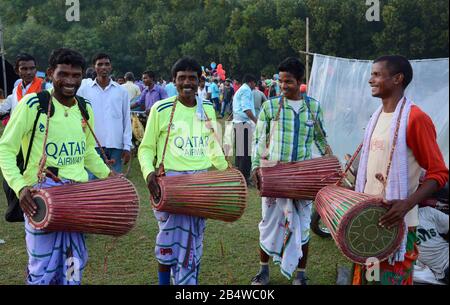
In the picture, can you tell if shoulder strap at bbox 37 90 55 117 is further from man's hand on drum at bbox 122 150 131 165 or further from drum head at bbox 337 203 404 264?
man's hand on drum at bbox 122 150 131 165

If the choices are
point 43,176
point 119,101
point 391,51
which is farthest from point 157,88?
point 391,51

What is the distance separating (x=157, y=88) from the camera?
33.7ft

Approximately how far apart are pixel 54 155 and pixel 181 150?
90cm

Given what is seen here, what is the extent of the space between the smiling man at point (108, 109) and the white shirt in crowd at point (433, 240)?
119 inches

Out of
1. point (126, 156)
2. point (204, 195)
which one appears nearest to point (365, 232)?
point (204, 195)

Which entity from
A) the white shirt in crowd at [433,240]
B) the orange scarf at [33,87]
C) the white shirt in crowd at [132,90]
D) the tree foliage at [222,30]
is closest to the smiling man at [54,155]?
the white shirt in crowd at [433,240]

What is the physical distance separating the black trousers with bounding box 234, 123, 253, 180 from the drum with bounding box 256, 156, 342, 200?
4705mm

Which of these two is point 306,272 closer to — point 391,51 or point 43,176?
point 43,176

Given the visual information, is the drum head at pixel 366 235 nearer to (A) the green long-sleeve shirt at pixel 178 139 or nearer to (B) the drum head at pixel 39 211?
(A) the green long-sleeve shirt at pixel 178 139

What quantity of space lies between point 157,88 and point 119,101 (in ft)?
14.9

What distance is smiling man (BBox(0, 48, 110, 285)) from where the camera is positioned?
3.06 metres

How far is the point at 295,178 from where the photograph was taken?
4.21 m

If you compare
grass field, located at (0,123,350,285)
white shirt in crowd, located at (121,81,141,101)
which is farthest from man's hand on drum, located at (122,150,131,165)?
white shirt in crowd, located at (121,81,141,101)

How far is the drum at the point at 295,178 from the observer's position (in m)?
4.18
